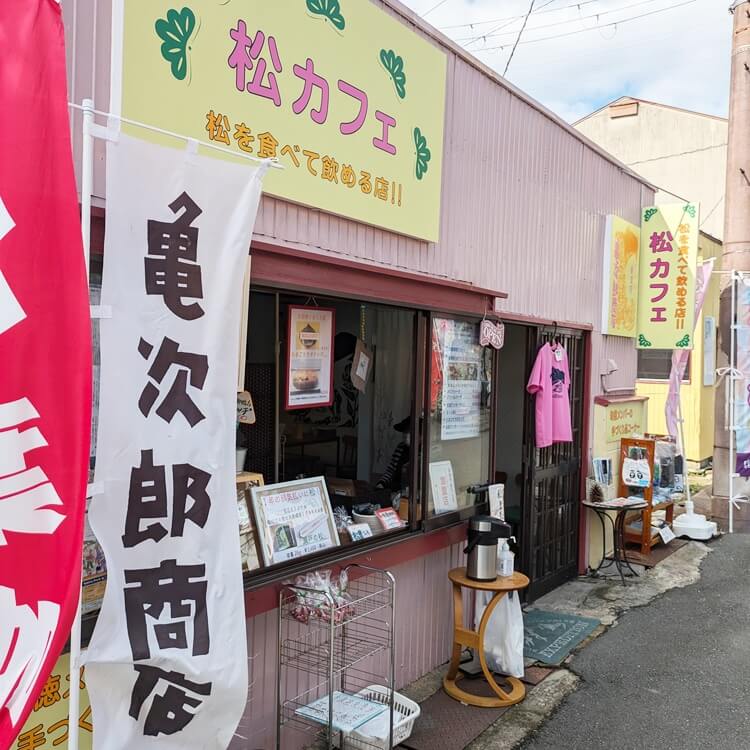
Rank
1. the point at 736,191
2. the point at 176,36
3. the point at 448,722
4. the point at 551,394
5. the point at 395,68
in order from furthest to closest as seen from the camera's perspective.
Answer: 1. the point at 736,191
2. the point at 551,394
3. the point at 448,722
4. the point at 395,68
5. the point at 176,36

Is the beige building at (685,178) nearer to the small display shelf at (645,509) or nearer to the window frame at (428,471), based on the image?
the small display shelf at (645,509)

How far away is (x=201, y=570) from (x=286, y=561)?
5.01 ft

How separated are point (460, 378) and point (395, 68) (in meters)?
2.36

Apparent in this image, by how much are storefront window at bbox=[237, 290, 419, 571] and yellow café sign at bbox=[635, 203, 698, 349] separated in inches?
173

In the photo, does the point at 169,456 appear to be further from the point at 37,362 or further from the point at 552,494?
the point at 552,494

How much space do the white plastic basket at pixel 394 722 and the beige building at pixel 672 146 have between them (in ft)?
54.3

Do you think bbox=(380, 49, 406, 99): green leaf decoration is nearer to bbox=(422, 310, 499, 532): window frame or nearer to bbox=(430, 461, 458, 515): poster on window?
bbox=(422, 310, 499, 532): window frame

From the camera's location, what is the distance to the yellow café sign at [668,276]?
29.0 feet

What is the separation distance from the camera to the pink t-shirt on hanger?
6.77m

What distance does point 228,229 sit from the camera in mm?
2805

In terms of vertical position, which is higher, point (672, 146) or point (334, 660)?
point (672, 146)

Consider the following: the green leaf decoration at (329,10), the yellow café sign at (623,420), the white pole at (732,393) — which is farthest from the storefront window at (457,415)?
the white pole at (732,393)

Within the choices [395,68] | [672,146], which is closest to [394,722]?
[395,68]

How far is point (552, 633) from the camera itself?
21.2 feet
